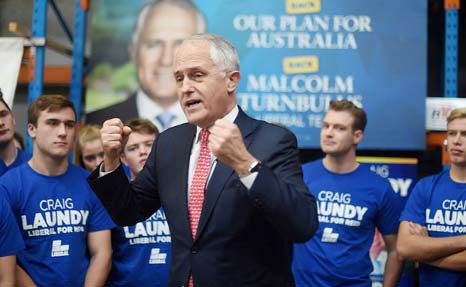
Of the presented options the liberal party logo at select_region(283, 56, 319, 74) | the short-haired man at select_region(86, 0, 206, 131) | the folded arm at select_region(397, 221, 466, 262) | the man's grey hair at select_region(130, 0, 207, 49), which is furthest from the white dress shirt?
the folded arm at select_region(397, 221, 466, 262)

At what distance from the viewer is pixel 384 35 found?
416 cm

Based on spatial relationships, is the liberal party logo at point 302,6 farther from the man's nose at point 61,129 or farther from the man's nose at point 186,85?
the man's nose at point 186,85

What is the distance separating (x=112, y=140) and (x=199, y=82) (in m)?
0.29

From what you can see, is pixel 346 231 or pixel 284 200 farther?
pixel 346 231

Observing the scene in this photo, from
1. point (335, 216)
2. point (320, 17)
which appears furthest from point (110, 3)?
point (335, 216)

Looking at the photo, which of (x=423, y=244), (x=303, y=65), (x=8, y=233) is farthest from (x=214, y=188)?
(x=303, y=65)

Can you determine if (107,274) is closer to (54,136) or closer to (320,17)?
(54,136)

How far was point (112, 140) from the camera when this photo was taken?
1.69m

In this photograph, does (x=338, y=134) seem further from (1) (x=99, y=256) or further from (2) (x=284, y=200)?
(2) (x=284, y=200)

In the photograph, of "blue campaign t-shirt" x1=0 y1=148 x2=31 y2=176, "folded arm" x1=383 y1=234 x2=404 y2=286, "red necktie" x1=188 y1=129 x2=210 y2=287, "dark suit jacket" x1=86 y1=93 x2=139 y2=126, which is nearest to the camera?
"red necktie" x1=188 y1=129 x2=210 y2=287

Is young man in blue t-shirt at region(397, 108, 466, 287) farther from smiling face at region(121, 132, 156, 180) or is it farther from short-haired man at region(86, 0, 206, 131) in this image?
short-haired man at region(86, 0, 206, 131)

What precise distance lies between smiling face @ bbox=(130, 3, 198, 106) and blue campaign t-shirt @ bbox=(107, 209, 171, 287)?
4.45ft

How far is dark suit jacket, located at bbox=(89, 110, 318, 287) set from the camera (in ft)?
5.22

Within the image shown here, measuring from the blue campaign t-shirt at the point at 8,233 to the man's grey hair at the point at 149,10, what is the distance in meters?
2.00
